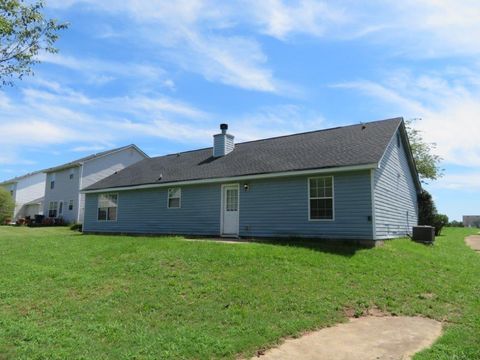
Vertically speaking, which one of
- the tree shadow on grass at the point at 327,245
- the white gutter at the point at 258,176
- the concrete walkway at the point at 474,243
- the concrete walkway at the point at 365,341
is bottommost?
the concrete walkway at the point at 365,341

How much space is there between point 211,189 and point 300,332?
10965mm

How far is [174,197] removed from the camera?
58.3 feet

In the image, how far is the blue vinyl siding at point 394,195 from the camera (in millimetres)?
13117

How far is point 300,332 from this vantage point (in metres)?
5.77

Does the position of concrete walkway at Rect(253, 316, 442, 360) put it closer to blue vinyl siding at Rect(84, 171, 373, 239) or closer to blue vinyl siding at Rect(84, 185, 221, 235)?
blue vinyl siding at Rect(84, 171, 373, 239)

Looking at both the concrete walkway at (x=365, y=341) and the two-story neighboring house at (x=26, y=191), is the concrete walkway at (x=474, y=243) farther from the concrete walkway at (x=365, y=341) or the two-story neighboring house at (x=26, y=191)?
the two-story neighboring house at (x=26, y=191)

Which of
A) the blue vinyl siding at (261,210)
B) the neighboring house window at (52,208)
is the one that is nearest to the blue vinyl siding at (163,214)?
the blue vinyl siding at (261,210)

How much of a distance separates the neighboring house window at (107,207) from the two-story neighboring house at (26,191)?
2401 cm

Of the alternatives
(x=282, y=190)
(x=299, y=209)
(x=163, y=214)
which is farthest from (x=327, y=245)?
(x=163, y=214)

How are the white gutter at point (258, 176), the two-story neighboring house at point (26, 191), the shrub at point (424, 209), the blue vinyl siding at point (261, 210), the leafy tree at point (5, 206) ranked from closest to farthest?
the white gutter at point (258, 176) → the blue vinyl siding at point (261, 210) → the shrub at point (424, 209) → the leafy tree at point (5, 206) → the two-story neighboring house at point (26, 191)

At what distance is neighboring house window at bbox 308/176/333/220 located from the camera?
13.1 m

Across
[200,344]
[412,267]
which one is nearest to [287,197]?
[412,267]

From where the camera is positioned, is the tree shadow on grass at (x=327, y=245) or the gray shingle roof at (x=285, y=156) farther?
the gray shingle roof at (x=285, y=156)

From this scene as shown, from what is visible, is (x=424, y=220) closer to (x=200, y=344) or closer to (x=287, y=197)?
(x=287, y=197)
